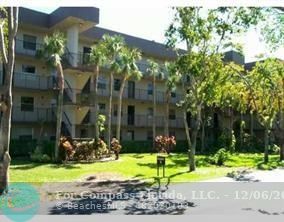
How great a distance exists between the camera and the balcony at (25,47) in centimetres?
3206

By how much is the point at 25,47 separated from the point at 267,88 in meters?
19.4

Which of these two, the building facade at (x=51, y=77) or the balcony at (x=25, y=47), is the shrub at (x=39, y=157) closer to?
the building facade at (x=51, y=77)

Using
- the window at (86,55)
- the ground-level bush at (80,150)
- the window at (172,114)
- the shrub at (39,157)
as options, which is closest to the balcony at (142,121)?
the window at (172,114)

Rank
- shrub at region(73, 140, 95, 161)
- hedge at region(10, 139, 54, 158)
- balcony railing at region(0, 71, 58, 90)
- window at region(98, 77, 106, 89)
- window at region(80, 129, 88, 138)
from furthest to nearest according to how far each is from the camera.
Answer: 1. window at region(98, 77, 106, 89)
2. window at region(80, 129, 88, 138)
3. balcony railing at region(0, 71, 58, 90)
4. hedge at region(10, 139, 54, 158)
5. shrub at region(73, 140, 95, 161)

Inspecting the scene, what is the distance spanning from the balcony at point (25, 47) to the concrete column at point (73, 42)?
2659 millimetres

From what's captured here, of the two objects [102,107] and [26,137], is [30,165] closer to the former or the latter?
[26,137]

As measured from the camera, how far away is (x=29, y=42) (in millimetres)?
33094

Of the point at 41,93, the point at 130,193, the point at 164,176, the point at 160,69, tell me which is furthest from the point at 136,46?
the point at 130,193

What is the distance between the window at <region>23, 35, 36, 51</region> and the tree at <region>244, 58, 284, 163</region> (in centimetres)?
1735

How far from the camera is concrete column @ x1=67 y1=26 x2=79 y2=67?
33.1 metres

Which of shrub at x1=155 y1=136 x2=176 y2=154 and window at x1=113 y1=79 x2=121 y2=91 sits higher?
window at x1=113 y1=79 x2=121 y2=91

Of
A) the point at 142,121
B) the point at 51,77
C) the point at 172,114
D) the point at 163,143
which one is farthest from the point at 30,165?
the point at 172,114

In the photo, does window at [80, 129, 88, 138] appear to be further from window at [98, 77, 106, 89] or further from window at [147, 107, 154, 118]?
window at [147, 107, 154, 118]

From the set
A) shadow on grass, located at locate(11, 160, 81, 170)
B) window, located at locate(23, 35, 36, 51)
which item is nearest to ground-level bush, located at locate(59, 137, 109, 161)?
shadow on grass, located at locate(11, 160, 81, 170)
